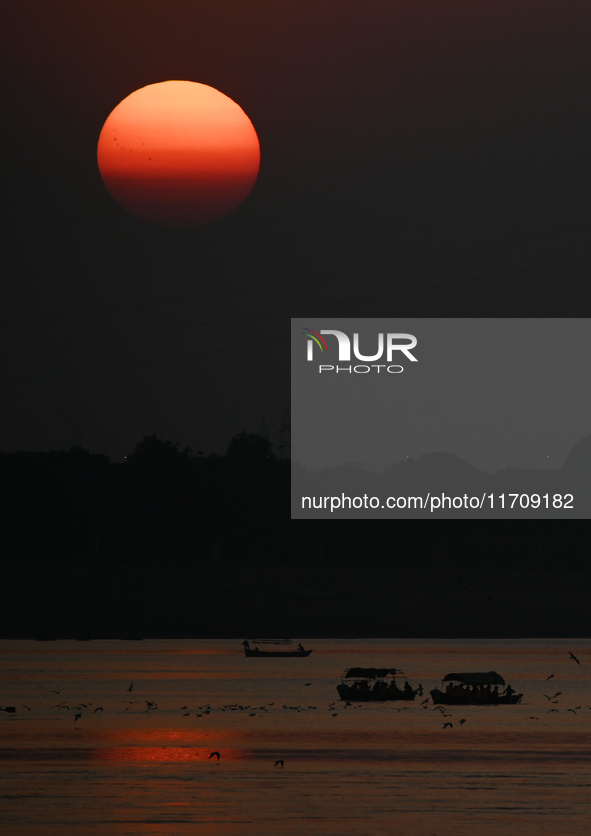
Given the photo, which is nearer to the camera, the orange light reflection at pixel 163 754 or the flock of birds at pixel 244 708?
the orange light reflection at pixel 163 754

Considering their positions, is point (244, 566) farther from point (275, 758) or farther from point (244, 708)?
point (275, 758)

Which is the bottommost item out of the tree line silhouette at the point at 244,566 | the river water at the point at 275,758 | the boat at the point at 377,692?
the river water at the point at 275,758

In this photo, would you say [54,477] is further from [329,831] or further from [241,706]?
[329,831]

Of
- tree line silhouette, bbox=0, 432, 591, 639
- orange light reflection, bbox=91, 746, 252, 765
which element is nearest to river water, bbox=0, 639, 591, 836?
orange light reflection, bbox=91, 746, 252, 765

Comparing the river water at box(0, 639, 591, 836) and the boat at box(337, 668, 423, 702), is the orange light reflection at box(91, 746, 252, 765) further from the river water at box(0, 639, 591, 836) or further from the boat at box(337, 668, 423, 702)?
the boat at box(337, 668, 423, 702)

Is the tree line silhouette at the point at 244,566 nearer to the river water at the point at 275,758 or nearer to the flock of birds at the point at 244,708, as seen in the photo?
the river water at the point at 275,758

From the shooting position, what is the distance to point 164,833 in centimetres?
4906

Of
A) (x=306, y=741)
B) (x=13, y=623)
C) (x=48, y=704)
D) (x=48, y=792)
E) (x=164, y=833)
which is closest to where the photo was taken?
(x=164, y=833)

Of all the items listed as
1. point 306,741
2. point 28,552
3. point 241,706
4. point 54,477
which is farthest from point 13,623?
point 306,741

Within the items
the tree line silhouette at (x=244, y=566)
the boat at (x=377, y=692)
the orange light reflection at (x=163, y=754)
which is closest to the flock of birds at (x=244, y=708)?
the boat at (x=377, y=692)

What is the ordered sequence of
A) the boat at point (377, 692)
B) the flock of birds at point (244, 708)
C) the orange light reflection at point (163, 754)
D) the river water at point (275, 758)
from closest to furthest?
the river water at point (275, 758) → the orange light reflection at point (163, 754) → the flock of birds at point (244, 708) → the boat at point (377, 692)

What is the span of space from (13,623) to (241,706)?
2821 inches

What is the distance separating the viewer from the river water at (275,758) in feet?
173

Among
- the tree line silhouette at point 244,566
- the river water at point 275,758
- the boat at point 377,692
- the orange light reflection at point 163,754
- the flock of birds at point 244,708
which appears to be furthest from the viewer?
the tree line silhouette at point 244,566
